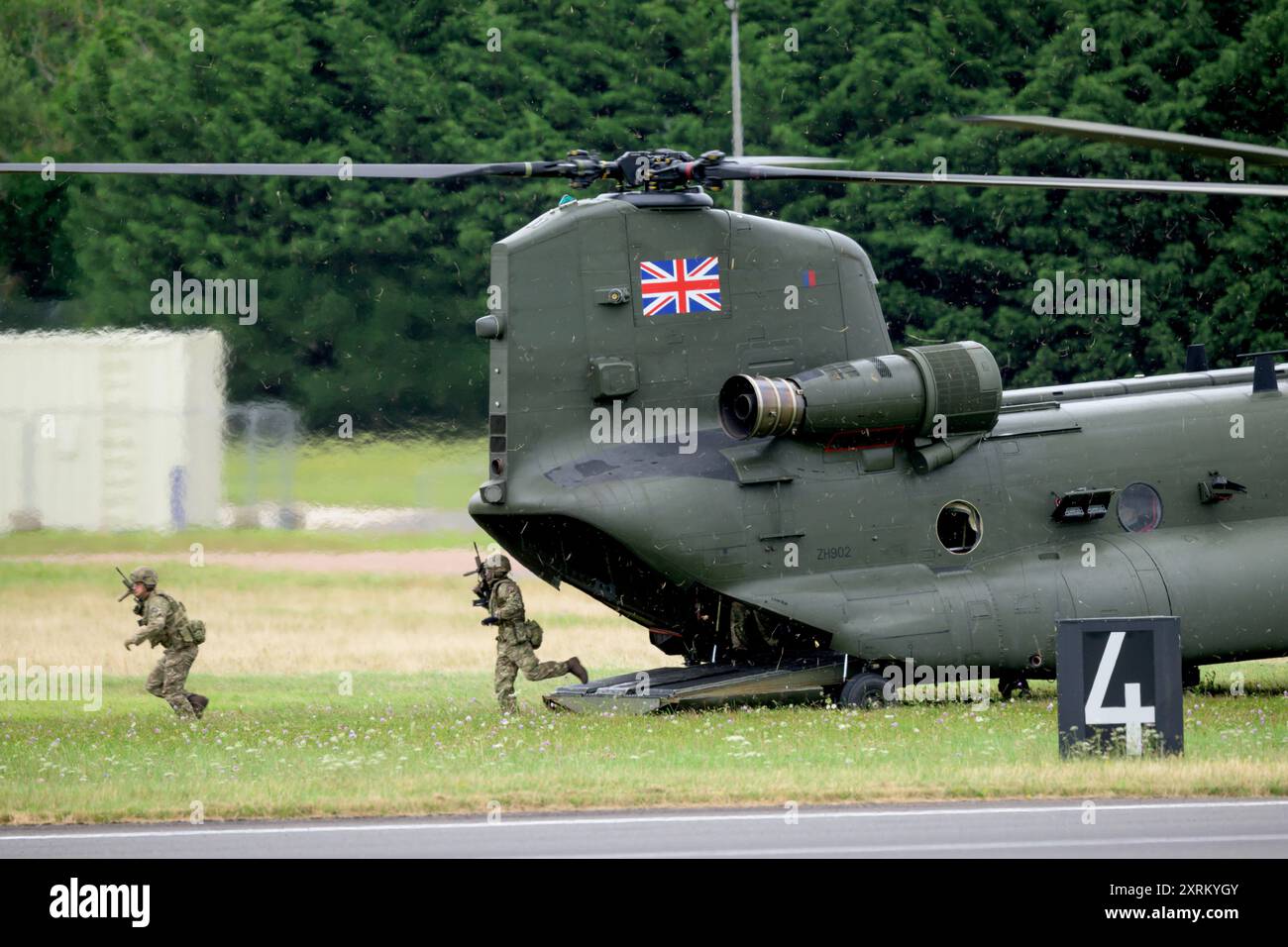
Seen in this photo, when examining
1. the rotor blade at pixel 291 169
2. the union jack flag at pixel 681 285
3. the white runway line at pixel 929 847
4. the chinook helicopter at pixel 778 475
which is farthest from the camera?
the union jack flag at pixel 681 285

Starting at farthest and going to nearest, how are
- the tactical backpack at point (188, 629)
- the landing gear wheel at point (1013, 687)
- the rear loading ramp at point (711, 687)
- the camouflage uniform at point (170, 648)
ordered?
the landing gear wheel at point (1013, 687)
the tactical backpack at point (188, 629)
the camouflage uniform at point (170, 648)
the rear loading ramp at point (711, 687)

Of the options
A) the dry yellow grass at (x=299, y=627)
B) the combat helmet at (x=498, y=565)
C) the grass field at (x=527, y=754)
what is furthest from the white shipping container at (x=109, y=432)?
the combat helmet at (x=498, y=565)

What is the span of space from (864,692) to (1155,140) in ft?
22.6

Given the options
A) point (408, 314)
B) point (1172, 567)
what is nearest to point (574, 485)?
point (1172, 567)

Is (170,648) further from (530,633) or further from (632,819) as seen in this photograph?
(632,819)

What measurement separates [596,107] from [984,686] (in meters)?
25.2

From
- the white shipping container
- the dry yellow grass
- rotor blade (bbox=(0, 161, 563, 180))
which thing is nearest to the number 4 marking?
rotor blade (bbox=(0, 161, 563, 180))

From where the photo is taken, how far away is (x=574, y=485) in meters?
21.3

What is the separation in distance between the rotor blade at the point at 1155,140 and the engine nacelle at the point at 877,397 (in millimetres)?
3711

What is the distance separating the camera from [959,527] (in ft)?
75.1

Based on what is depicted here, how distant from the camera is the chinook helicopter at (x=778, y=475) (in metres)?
21.5

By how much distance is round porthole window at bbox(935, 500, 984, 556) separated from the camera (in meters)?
22.8

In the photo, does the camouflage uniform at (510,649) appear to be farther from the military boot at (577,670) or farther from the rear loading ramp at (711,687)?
the rear loading ramp at (711,687)

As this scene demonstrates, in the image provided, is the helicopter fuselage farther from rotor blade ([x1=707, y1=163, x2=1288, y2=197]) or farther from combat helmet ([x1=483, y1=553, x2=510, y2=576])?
rotor blade ([x1=707, y1=163, x2=1288, y2=197])
